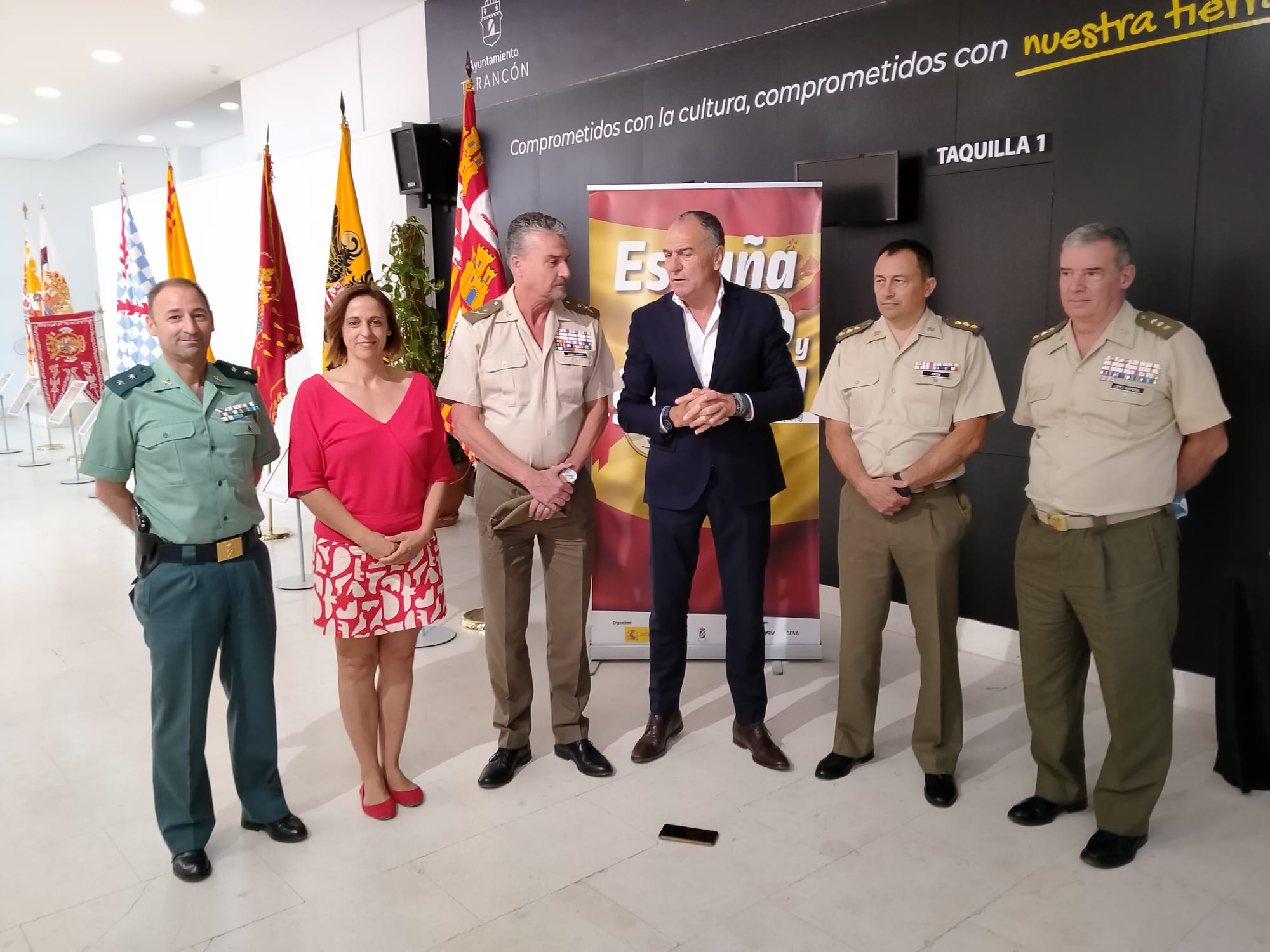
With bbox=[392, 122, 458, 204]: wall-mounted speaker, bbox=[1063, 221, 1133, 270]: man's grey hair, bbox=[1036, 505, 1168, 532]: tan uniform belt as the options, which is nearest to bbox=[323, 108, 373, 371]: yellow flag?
bbox=[392, 122, 458, 204]: wall-mounted speaker

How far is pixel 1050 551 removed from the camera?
9.07ft

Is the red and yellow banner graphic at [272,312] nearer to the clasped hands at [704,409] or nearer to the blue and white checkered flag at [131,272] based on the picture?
the blue and white checkered flag at [131,272]

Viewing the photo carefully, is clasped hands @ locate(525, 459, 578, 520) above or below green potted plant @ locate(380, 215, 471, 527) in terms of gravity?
below

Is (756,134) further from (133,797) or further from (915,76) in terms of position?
(133,797)

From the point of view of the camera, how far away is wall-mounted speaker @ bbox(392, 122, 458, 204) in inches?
273

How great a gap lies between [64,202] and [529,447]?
14.8 metres

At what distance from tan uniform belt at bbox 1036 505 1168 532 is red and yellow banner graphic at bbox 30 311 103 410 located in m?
9.84

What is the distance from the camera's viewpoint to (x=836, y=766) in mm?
3209

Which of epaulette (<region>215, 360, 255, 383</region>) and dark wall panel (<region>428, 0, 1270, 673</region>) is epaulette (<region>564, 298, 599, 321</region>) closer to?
epaulette (<region>215, 360, 255, 383</region>)

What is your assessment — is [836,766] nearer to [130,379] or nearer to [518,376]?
[518,376]

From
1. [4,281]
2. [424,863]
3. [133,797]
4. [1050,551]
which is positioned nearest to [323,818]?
[424,863]

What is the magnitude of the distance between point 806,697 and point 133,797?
98.1 inches

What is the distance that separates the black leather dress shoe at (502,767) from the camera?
3158 millimetres

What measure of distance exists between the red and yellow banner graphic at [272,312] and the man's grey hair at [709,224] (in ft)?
11.0
